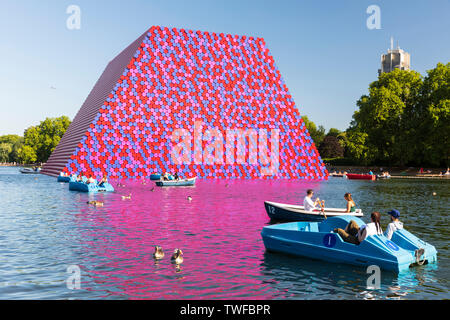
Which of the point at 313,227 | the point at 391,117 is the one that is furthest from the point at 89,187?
the point at 391,117

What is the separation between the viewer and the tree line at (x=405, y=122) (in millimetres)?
95125

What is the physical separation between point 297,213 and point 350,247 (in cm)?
903

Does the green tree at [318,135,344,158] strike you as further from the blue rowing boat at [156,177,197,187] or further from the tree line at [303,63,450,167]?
the blue rowing boat at [156,177,197,187]

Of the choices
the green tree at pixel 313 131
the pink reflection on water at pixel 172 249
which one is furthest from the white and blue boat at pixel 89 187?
the green tree at pixel 313 131

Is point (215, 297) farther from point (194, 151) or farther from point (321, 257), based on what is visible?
point (194, 151)

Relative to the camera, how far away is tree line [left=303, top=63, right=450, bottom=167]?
95.1m

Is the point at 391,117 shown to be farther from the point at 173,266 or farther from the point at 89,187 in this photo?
the point at 173,266

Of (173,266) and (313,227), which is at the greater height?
(313,227)

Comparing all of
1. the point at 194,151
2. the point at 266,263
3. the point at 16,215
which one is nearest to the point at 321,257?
the point at 266,263

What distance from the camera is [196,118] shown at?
245 ft

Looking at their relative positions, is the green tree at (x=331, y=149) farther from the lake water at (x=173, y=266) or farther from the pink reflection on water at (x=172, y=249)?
the lake water at (x=173, y=266)

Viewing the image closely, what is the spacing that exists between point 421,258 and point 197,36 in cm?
6961

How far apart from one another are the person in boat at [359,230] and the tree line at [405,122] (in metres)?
85.1

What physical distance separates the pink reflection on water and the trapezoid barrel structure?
40.1 meters
